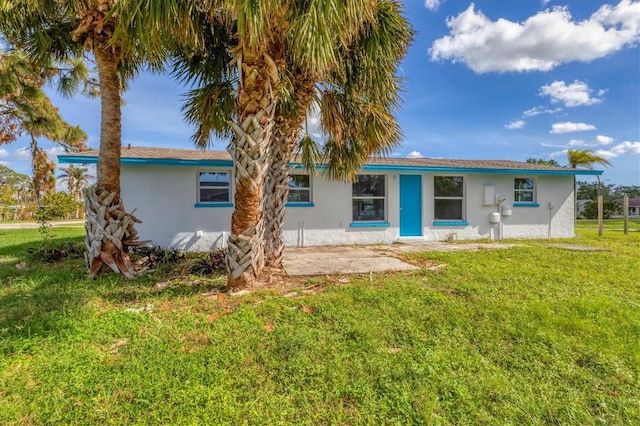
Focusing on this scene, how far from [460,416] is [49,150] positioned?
2549cm

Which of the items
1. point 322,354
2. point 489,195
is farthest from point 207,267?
point 489,195

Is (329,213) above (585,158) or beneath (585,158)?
beneath

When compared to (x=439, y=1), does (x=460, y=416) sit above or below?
below

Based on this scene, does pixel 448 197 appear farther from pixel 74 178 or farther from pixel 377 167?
pixel 74 178

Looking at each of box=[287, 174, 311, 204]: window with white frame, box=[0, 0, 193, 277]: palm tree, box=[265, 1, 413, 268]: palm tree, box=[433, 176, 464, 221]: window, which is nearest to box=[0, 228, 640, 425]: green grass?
Result: box=[0, 0, 193, 277]: palm tree

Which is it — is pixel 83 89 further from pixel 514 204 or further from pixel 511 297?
pixel 514 204

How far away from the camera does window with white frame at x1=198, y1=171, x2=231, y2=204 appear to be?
899 cm

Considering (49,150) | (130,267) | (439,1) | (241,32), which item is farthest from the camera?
(49,150)

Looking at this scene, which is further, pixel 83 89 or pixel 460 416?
pixel 83 89

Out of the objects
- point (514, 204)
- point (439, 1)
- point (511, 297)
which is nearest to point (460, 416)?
point (511, 297)

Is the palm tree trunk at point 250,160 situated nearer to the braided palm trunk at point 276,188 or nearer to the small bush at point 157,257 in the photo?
the braided palm trunk at point 276,188

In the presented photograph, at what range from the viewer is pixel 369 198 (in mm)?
10211

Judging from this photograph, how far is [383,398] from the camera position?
2418 millimetres

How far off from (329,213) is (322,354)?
6.91m
